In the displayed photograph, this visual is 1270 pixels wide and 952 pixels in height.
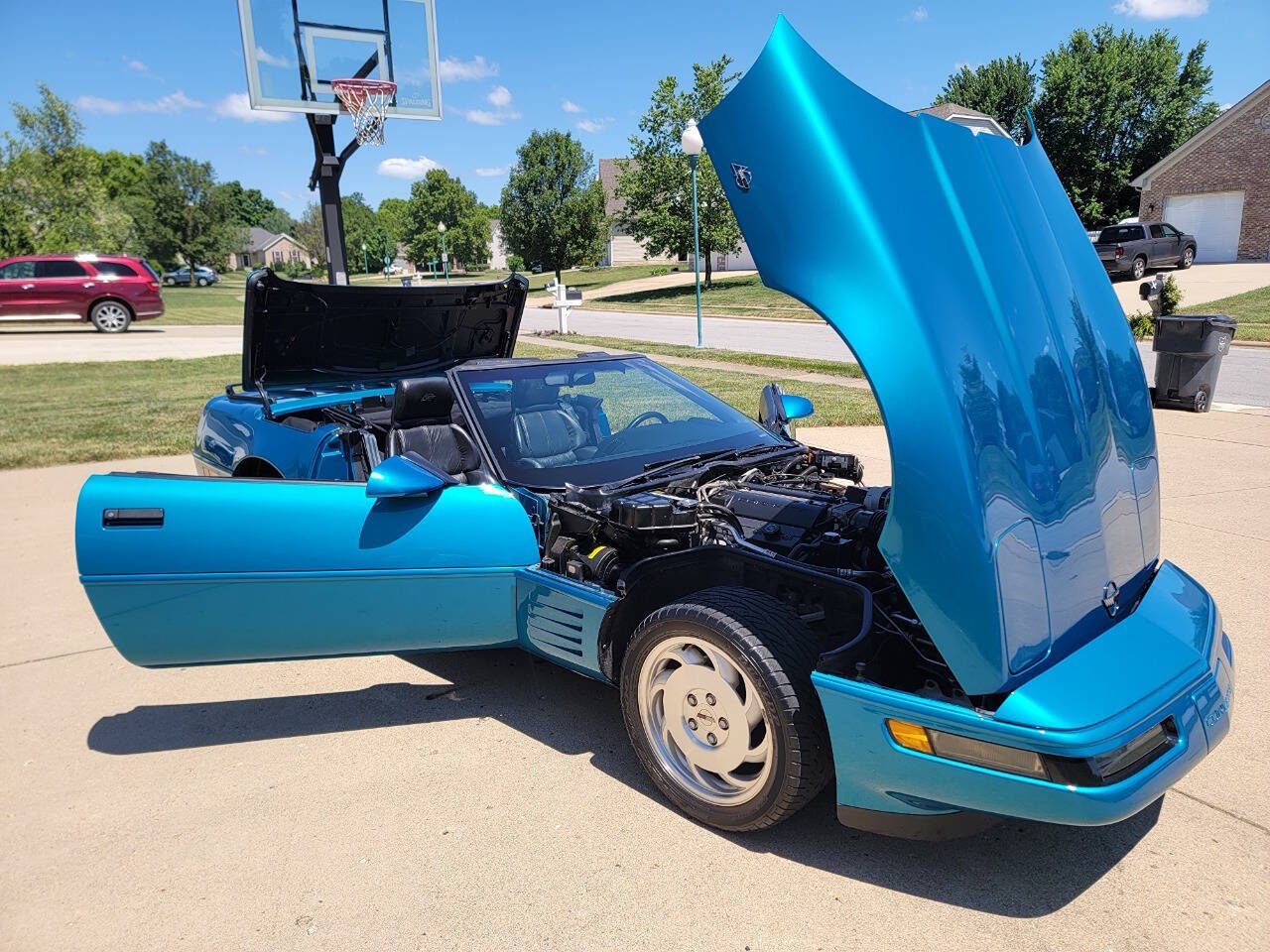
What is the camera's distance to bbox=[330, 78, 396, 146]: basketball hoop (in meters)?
16.1

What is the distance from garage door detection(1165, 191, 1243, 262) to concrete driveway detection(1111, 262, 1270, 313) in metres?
1.47

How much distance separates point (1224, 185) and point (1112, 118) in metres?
12.8

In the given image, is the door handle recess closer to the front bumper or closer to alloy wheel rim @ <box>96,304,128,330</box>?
the front bumper

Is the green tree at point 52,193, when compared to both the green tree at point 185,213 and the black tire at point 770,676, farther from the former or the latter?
the black tire at point 770,676

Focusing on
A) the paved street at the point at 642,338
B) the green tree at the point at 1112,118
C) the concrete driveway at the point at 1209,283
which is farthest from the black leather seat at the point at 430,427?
the green tree at the point at 1112,118

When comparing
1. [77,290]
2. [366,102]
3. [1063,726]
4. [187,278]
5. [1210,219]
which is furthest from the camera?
[187,278]

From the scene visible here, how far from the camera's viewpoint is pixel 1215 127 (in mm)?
32906

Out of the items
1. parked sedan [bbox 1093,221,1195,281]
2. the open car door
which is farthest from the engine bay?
parked sedan [bbox 1093,221,1195,281]

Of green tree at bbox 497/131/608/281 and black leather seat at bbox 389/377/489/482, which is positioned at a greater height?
green tree at bbox 497/131/608/281

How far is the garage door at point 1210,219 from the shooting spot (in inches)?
1302

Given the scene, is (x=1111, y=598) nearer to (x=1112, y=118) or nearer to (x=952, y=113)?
(x=952, y=113)

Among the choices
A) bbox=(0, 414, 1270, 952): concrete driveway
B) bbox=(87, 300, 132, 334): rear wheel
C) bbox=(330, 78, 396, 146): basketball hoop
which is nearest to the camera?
bbox=(0, 414, 1270, 952): concrete driveway

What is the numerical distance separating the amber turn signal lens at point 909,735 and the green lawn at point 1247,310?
59.4 ft

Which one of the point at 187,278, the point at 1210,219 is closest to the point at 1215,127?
the point at 1210,219
